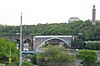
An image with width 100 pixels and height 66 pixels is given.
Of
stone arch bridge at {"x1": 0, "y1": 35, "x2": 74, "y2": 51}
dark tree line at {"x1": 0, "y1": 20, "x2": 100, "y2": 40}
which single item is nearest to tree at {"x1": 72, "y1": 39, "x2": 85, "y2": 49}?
stone arch bridge at {"x1": 0, "y1": 35, "x2": 74, "y2": 51}

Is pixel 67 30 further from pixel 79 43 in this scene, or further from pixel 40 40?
pixel 79 43

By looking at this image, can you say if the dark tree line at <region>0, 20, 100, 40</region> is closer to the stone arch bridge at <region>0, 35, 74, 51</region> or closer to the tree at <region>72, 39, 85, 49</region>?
the stone arch bridge at <region>0, 35, 74, 51</region>

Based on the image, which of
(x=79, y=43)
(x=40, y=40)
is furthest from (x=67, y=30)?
(x=79, y=43)

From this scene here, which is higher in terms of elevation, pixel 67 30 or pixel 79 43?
pixel 67 30

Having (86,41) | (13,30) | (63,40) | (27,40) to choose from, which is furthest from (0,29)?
(86,41)

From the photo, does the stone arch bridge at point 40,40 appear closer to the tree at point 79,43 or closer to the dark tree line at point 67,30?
the tree at point 79,43

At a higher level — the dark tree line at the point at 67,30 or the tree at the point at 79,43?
the dark tree line at the point at 67,30

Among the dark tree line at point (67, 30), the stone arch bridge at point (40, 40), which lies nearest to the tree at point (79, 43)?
the stone arch bridge at point (40, 40)

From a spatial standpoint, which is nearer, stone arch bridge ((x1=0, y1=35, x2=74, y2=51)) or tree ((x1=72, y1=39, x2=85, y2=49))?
tree ((x1=72, y1=39, x2=85, y2=49))

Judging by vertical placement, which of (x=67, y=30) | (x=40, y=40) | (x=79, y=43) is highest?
(x=67, y=30)

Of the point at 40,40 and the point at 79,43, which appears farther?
the point at 40,40

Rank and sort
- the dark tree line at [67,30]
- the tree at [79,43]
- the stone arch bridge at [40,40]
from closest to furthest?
the tree at [79,43], the stone arch bridge at [40,40], the dark tree line at [67,30]

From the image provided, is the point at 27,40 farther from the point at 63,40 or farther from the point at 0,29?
the point at 0,29

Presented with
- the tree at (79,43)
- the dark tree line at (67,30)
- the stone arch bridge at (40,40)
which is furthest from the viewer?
the dark tree line at (67,30)
